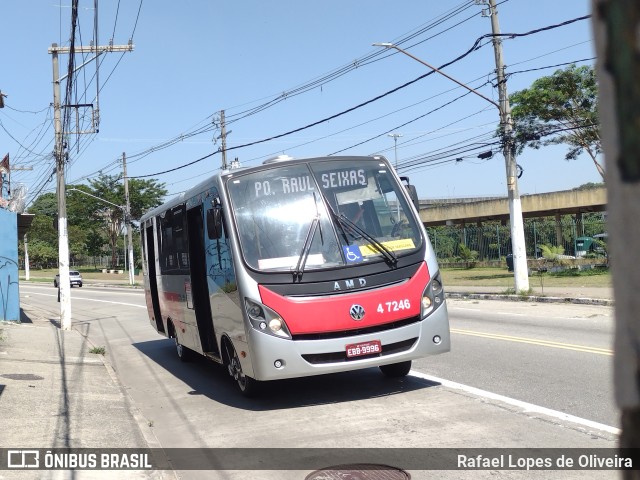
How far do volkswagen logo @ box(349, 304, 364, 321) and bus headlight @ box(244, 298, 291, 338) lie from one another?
73 cm

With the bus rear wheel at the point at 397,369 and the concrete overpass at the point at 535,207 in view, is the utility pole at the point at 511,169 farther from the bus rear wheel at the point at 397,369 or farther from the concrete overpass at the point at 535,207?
the bus rear wheel at the point at 397,369

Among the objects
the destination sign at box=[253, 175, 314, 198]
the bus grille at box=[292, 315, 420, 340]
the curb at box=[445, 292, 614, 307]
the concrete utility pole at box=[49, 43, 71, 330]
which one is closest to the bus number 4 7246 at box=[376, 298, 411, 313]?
the bus grille at box=[292, 315, 420, 340]

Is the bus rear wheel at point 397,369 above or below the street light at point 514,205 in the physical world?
below

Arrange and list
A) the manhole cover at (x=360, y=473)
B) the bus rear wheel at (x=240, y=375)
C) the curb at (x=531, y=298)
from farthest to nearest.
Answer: the curb at (x=531, y=298) → the bus rear wheel at (x=240, y=375) → the manhole cover at (x=360, y=473)

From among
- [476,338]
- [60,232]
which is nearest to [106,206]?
[60,232]

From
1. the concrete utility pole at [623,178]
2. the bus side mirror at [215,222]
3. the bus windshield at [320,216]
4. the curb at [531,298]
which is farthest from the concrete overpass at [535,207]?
the concrete utility pole at [623,178]

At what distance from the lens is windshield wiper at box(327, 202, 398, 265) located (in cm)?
808

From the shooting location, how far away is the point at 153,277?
47.6 feet

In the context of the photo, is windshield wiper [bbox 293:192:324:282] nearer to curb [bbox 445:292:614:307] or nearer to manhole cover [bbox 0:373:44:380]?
manhole cover [bbox 0:373:44:380]

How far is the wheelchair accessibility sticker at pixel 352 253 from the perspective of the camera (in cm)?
798

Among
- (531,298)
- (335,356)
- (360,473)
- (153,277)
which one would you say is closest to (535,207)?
(531,298)

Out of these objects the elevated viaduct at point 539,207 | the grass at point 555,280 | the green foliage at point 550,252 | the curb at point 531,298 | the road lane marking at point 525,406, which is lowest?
the road lane marking at point 525,406

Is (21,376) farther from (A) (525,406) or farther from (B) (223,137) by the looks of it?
(B) (223,137)

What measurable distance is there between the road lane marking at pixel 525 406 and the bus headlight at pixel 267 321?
2.35m
